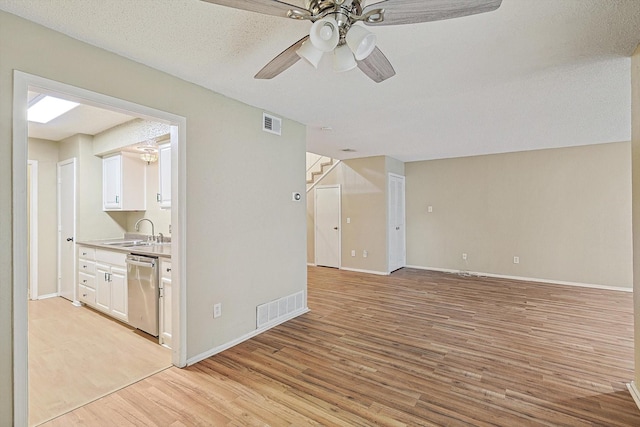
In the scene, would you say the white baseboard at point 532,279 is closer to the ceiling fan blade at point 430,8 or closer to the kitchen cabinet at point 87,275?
the ceiling fan blade at point 430,8

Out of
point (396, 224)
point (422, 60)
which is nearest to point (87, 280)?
point (422, 60)

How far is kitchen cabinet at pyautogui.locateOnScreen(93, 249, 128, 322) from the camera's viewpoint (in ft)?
11.1

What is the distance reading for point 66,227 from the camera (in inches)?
175

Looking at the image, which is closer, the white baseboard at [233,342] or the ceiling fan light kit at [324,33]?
the ceiling fan light kit at [324,33]

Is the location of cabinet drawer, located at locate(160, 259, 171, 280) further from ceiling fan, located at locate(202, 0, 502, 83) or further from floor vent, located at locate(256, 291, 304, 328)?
ceiling fan, located at locate(202, 0, 502, 83)

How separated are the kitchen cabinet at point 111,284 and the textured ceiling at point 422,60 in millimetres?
2349

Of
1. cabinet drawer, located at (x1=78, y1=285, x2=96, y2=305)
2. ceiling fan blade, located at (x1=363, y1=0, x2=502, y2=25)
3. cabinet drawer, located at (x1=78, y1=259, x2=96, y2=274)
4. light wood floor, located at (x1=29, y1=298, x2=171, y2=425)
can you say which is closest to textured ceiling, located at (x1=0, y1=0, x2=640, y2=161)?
ceiling fan blade, located at (x1=363, y1=0, x2=502, y2=25)

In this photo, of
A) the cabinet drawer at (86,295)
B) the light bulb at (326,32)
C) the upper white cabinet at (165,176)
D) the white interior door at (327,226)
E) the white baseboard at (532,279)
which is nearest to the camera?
the light bulb at (326,32)

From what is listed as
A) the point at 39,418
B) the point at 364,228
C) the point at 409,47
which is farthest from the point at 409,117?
the point at 39,418

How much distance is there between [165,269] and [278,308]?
132 cm

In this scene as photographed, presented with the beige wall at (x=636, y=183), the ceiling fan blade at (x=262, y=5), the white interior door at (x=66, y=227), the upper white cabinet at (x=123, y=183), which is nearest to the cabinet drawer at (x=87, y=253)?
the white interior door at (x=66, y=227)

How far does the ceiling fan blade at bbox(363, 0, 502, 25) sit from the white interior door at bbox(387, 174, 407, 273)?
16.3 ft

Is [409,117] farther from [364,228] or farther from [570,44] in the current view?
[364,228]

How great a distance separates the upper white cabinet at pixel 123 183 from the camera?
13.6ft
